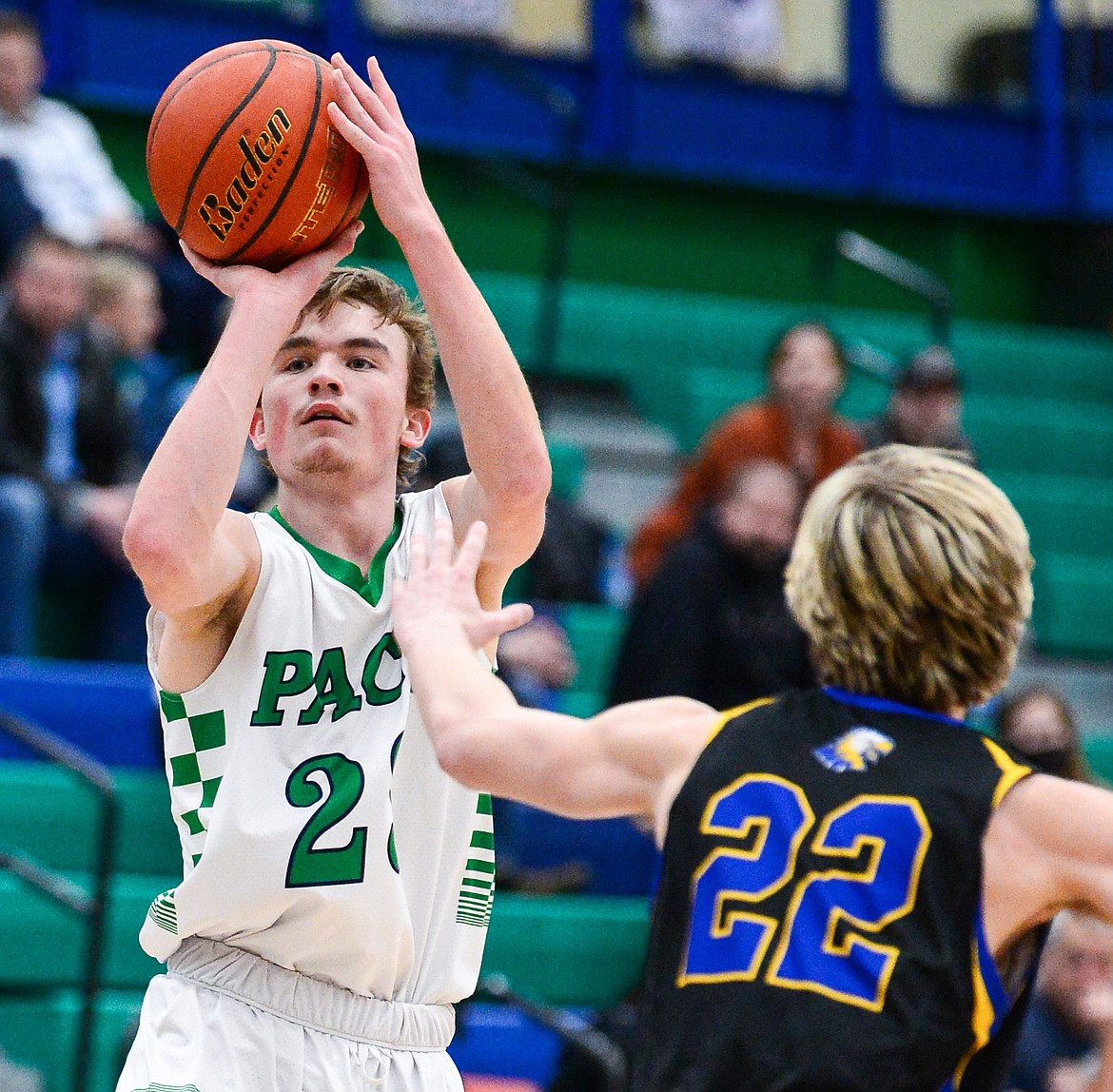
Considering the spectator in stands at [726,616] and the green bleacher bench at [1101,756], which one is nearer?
the spectator in stands at [726,616]

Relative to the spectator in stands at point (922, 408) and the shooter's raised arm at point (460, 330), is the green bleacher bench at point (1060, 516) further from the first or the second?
the shooter's raised arm at point (460, 330)

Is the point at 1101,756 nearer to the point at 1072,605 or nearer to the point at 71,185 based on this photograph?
the point at 1072,605

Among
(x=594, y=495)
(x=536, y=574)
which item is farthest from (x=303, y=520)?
(x=594, y=495)

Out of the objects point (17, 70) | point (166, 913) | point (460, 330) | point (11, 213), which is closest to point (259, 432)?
point (460, 330)

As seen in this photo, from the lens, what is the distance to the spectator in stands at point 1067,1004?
6.19 meters

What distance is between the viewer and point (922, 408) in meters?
8.48

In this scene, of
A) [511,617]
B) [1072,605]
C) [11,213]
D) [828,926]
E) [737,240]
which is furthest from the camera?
[737,240]

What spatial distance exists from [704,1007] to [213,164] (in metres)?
1.63

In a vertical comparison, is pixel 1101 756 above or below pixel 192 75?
below

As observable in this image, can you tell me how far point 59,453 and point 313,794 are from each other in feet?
14.9

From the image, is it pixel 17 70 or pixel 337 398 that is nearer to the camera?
pixel 337 398

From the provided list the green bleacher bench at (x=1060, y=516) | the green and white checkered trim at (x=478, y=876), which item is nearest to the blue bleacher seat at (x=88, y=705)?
the green and white checkered trim at (x=478, y=876)

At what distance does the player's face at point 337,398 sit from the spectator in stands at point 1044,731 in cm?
393

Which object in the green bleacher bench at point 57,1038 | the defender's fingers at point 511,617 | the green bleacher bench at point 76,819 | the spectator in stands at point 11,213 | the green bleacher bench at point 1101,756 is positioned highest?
the spectator in stands at point 11,213
